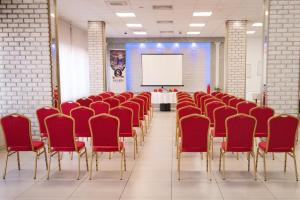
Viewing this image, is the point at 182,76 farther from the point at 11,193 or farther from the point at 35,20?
the point at 11,193

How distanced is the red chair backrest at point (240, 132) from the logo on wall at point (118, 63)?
15256 millimetres

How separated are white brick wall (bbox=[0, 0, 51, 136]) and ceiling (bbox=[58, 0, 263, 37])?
327 cm

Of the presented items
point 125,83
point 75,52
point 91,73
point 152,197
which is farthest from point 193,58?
point 152,197

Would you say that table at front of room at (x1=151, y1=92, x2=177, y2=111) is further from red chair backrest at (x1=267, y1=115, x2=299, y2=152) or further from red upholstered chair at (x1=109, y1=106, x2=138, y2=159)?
red chair backrest at (x1=267, y1=115, x2=299, y2=152)

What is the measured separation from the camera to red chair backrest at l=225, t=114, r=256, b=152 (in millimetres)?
4840

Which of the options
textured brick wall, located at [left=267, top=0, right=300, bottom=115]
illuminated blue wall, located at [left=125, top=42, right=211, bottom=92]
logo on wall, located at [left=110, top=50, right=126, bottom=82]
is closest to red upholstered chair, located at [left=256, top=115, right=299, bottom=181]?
textured brick wall, located at [left=267, top=0, right=300, bottom=115]

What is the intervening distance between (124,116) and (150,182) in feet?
5.37

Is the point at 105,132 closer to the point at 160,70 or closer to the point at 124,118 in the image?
the point at 124,118

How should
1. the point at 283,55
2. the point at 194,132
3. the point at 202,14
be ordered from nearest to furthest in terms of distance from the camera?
the point at 194,132, the point at 283,55, the point at 202,14

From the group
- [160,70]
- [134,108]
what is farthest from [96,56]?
[134,108]

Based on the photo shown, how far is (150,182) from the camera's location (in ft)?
15.7

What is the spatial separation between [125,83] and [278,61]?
528 inches

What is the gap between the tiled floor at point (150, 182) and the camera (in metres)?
4.29

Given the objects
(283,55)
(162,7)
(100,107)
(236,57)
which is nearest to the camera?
(100,107)
